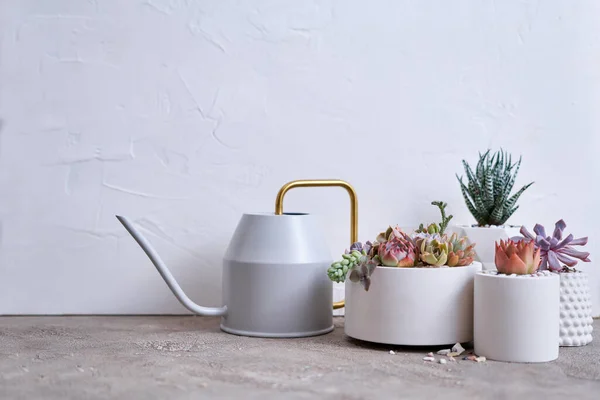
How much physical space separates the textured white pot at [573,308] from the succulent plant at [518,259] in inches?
3.7

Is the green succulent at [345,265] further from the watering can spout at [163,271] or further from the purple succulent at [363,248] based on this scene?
the watering can spout at [163,271]

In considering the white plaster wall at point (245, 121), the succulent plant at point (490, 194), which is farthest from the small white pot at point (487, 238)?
the white plaster wall at point (245, 121)

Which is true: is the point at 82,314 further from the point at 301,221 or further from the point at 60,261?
the point at 301,221

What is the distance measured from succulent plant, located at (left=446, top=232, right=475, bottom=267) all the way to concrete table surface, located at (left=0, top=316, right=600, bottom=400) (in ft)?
0.37

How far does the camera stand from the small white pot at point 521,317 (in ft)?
2.65

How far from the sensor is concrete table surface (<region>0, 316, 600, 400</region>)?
26.7 inches

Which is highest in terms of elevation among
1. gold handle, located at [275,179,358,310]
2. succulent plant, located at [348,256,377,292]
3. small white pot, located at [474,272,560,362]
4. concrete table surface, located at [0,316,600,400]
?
gold handle, located at [275,179,358,310]

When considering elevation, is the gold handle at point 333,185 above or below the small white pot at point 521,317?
above

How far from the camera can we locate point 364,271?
88 cm

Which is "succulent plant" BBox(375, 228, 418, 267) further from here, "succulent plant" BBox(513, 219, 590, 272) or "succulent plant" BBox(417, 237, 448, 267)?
"succulent plant" BBox(513, 219, 590, 272)

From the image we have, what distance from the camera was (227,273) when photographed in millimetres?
979

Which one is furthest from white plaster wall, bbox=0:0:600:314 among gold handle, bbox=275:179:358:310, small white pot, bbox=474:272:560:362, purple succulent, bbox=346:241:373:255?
small white pot, bbox=474:272:560:362

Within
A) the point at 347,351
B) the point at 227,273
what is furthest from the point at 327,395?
the point at 227,273

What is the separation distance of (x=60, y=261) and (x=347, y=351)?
501 millimetres
